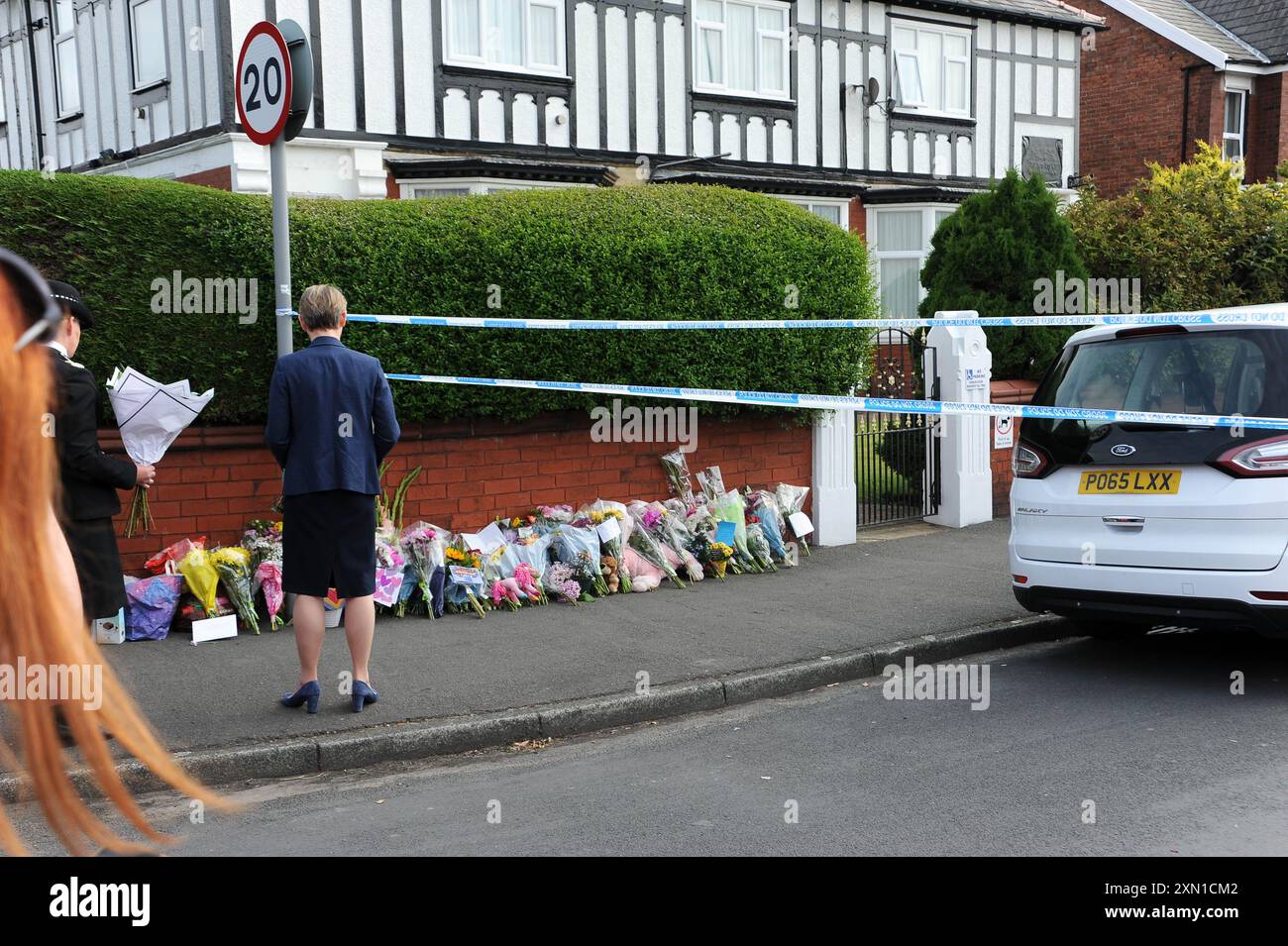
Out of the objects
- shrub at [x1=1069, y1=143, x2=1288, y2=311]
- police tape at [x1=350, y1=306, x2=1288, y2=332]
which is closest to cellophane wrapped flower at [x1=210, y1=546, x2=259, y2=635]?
police tape at [x1=350, y1=306, x2=1288, y2=332]

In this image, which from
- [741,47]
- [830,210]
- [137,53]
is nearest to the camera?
[137,53]

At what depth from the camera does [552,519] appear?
8.88 metres

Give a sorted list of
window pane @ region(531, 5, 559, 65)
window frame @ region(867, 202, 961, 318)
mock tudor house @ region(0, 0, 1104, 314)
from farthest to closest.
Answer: window frame @ region(867, 202, 961, 318), window pane @ region(531, 5, 559, 65), mock tudor house @ region(0, 0, 1104, 314)

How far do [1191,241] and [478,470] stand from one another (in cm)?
965

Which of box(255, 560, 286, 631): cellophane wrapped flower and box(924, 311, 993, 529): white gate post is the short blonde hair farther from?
box(924, 311, 993, 529): white gate post

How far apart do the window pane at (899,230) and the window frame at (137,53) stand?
37.0 ft

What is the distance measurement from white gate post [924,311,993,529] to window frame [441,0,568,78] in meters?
7.16

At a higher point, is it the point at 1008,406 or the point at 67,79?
the point at 67,79

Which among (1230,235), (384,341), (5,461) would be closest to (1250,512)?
(384,341)

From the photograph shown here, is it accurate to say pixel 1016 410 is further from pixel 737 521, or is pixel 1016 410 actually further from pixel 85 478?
pixel 85 478

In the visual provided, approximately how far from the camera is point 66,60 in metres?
17.0

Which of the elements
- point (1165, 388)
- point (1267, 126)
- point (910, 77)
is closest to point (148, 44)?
point (910, 77)

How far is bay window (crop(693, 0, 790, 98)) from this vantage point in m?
18.0
